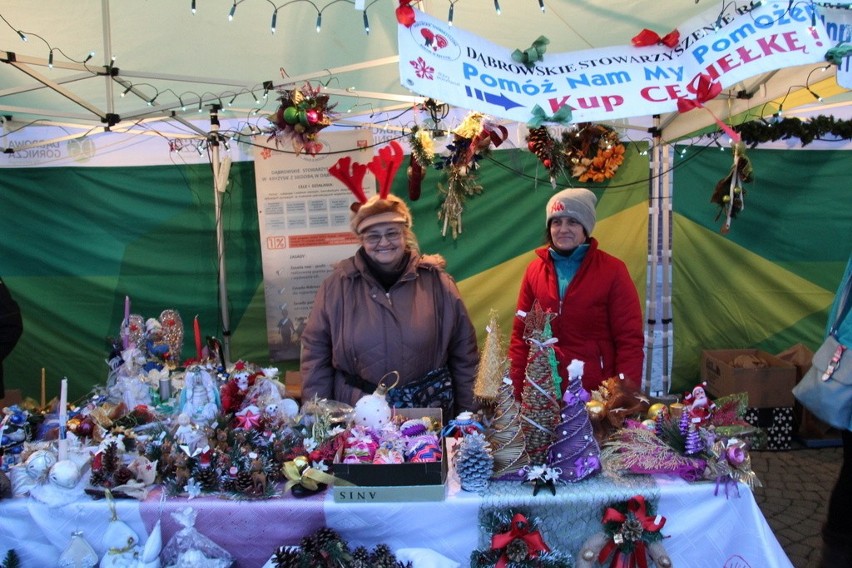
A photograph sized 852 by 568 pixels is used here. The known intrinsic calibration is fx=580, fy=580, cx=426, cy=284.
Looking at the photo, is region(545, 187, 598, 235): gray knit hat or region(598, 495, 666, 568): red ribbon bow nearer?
region(598, 495, 666, 568): red ribbon bow

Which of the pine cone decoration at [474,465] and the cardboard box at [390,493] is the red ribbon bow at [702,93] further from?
the cardboard box at [390,493]

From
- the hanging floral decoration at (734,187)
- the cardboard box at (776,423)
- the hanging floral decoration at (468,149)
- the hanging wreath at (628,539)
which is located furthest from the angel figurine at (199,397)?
the cardboard box at (776,423)

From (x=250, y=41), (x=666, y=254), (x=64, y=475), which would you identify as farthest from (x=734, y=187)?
(x=64, y=475)

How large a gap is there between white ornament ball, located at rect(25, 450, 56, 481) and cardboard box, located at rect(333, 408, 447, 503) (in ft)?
3.03

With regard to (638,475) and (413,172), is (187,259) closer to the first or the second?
(413,172)

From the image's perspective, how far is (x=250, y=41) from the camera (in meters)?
3.47

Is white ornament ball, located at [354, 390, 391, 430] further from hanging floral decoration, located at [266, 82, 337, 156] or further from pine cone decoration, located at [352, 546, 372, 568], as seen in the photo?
hanging floral decoration, located at [266, 82, 337, 156]

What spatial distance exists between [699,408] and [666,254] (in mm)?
2540

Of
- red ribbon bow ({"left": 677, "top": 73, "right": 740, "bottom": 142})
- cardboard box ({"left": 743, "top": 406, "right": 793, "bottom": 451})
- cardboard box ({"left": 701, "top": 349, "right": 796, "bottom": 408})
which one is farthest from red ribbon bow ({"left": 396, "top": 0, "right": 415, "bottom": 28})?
cardboard box ({"left": 743, "top": 406, "right": 793, "bottom": 451})

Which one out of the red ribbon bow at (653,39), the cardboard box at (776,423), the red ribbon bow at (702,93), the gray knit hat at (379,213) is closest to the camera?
the red ribbon bow at (702,93)

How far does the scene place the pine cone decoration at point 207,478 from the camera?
70.3 inches

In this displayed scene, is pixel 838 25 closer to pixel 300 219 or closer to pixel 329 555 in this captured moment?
pixel 329 555

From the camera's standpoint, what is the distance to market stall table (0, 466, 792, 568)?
67.6 inches

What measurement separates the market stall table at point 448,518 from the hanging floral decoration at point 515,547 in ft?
0.10
